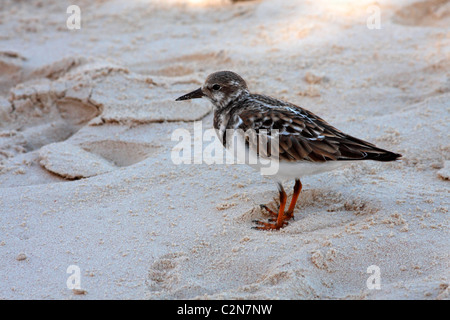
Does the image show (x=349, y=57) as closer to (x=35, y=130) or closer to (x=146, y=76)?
(x=146, y=76)

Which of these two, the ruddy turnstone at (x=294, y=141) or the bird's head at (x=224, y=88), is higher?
the bird's head at (x=224, y=88)

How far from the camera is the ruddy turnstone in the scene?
3152 mm

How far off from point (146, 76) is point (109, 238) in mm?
2286

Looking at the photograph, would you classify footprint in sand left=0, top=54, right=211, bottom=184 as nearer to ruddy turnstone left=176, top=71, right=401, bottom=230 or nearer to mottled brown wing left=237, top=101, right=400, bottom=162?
ruddy turnstone left=176, top=71, right=401, bottom=230

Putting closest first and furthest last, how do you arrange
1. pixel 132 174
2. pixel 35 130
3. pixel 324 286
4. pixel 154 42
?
pixel 324 286 < pixel 132 174 < pixel 35 130 < pixel 154 42

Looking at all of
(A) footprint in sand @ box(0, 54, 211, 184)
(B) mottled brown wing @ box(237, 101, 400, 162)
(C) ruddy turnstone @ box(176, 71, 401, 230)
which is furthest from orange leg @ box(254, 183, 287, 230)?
(A) footprint in sand @ box(0, 54, 211, 184)

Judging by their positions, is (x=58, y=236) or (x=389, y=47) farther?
(x=389, y=47)

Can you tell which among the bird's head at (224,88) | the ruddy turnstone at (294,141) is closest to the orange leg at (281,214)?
the ruddy turnstone at (294,141)

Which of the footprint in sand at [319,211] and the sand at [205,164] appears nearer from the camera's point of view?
the sand at [205,164]

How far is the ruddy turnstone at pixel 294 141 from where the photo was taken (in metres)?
3.15

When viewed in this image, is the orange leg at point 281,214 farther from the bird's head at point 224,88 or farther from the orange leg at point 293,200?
the bird's head at point 224,88

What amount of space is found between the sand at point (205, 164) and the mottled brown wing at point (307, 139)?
41 cm

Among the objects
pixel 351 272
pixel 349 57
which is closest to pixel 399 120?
pixel 349 57

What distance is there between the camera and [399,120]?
4.30 m
